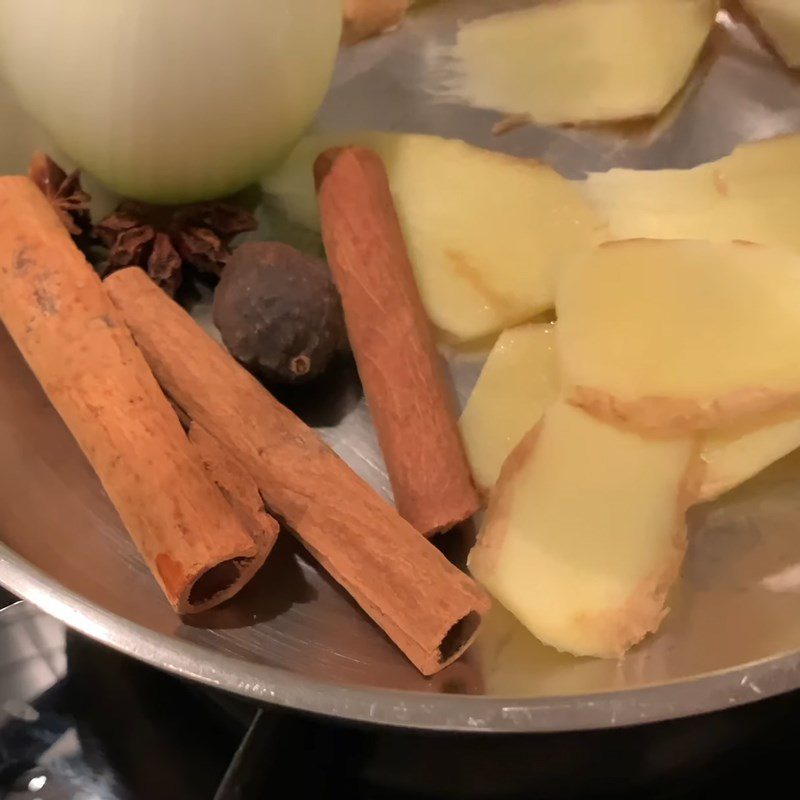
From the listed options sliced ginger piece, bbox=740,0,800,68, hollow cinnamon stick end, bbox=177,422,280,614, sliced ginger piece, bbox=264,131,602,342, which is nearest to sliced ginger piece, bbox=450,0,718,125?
sliced ginger piece, bbox=740,0,800,68

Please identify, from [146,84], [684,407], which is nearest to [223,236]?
[146,84]

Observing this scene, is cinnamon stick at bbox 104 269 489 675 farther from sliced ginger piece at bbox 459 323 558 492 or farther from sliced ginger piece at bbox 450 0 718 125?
sliced ginger piece at bbox 450 0 718 125

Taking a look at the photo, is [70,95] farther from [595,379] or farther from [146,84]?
[595,379]

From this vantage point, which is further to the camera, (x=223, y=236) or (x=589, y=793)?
(x=223, y=236)

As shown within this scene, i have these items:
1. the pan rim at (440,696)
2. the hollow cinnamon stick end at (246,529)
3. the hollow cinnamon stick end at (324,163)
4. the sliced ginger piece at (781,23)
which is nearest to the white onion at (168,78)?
the hollow cinnamon stick end at (324,163)

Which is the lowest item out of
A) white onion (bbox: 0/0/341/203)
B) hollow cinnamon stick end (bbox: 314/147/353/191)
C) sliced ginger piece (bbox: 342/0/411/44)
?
hollow cinnamon stick end (bbox: 314/147/353/191)


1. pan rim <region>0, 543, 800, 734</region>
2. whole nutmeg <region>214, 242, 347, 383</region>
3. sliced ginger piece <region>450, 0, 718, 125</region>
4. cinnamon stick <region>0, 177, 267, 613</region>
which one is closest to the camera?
pan rim <region>0, 543, 800, 734</region>
